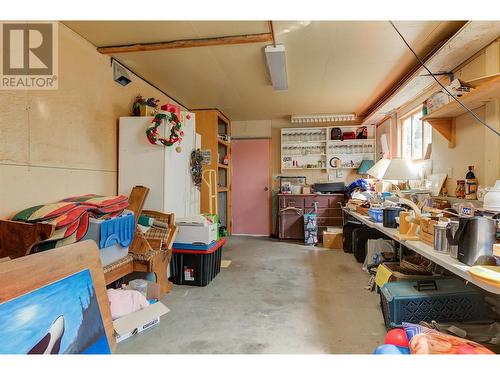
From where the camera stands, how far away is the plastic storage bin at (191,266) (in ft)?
9.50

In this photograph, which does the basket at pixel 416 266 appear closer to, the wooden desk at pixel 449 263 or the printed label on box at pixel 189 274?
the wooden desk at pixel 449 263

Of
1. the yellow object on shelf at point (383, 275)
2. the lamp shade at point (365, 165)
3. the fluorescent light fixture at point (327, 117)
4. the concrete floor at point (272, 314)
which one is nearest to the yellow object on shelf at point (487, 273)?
the concrete floor at point (272, 314)

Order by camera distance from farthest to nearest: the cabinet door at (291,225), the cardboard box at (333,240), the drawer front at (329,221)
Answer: the cabinet door at (291,225), the drawer front at (329,221), the cardboard box at (333,240)

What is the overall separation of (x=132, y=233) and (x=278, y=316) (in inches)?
57.9

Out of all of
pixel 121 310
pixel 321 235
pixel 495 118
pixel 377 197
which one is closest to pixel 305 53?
pixel 495 118

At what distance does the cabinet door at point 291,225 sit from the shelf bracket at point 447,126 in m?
2.87

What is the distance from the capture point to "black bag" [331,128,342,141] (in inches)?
220

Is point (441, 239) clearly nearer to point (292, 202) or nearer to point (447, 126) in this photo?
point (447, 126)

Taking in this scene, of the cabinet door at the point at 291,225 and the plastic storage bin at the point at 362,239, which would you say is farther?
the cabinet door at the point at 291,225

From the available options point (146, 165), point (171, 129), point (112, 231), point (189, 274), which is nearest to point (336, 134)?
point (171, 129)

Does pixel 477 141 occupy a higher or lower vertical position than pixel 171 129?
lower

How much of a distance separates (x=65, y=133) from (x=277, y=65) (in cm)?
219

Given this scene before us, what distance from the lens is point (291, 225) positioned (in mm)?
5312

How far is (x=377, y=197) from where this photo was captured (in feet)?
12.9
